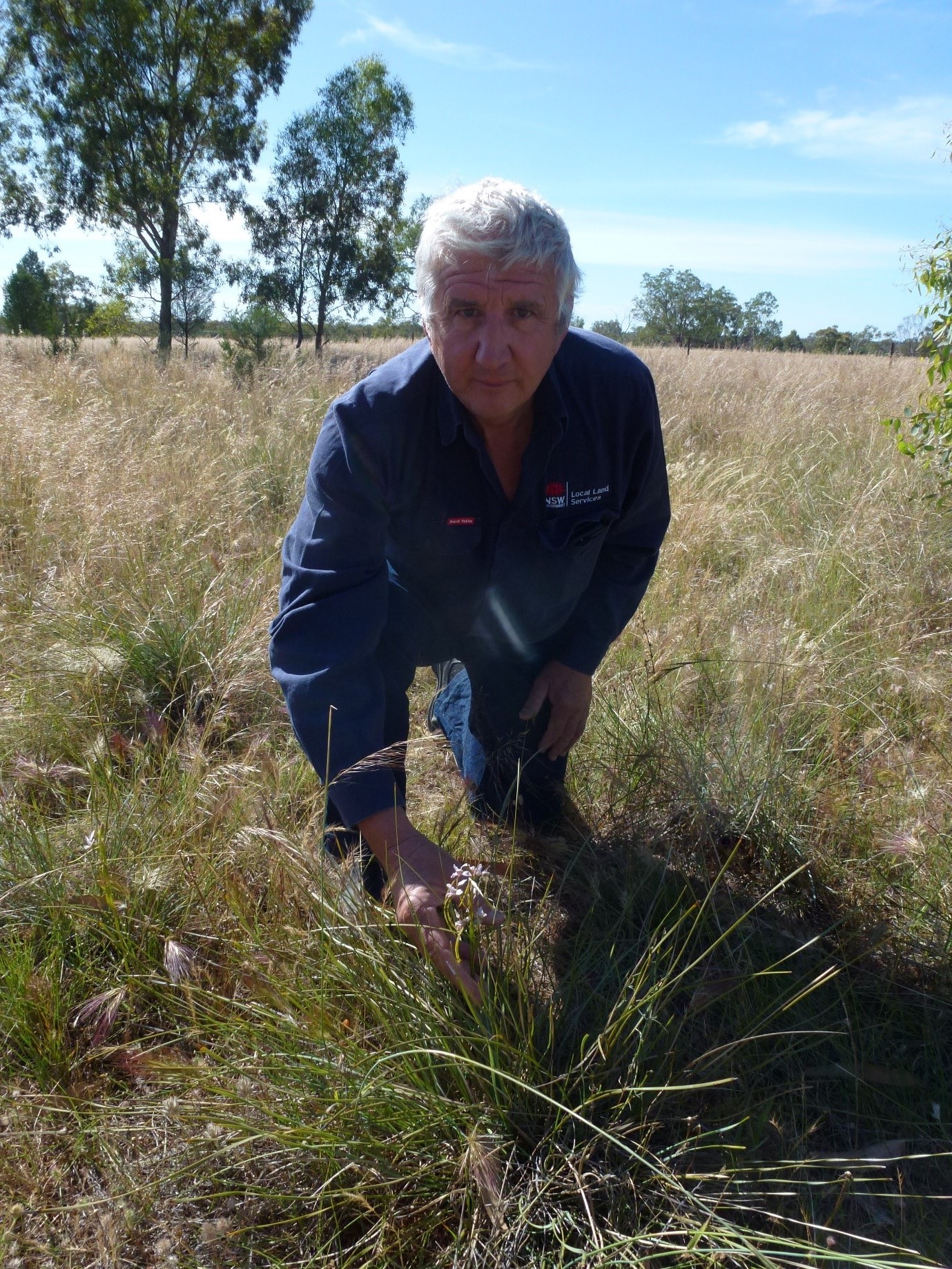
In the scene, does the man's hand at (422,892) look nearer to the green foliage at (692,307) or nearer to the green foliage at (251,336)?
the green foliage at (251,336)

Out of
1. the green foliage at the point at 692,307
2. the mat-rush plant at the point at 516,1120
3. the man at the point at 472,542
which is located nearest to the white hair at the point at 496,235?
the man at the point at 472,542

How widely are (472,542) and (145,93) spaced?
19206 millimetres

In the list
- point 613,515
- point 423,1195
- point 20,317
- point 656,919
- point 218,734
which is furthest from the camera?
point 20,317

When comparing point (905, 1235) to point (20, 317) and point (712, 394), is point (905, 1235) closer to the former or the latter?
point (712, 394)

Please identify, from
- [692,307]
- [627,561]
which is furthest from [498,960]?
[692,307]

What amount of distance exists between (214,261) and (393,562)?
21758mm

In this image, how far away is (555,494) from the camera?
2.20m

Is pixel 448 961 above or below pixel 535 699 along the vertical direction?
below

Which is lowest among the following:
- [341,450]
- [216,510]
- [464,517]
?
[216,510]

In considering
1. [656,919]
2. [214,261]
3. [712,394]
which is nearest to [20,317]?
[214,261]

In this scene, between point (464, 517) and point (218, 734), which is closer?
Result: point (464, 517)

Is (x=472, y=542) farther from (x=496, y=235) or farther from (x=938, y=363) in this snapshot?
(x=938, y=363)

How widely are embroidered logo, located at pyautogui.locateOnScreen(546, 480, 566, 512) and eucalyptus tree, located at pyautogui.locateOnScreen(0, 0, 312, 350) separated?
17.1 metres

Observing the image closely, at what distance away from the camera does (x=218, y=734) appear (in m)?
2.66
